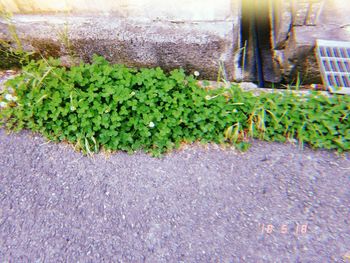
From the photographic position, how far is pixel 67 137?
223 cm

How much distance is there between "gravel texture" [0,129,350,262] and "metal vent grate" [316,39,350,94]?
741 mm

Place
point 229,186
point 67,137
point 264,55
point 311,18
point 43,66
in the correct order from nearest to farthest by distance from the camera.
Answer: point 229,186
point 67,137
point 43,66
point 311,18
point 264,55

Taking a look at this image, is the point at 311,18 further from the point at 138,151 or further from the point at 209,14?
the point at 138,151

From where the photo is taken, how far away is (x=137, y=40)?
2.43m

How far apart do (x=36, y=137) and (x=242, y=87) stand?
206cm

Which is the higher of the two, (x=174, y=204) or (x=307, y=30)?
(x=307, y=30)

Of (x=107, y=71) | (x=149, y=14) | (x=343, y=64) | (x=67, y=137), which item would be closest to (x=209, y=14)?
(x=149, y=14)

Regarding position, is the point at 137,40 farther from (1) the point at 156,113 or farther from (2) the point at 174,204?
(2) the point at 174,204

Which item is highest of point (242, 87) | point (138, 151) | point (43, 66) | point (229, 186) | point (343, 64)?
point (43, 66)

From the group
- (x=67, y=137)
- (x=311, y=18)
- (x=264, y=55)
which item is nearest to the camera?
(x=67, y=137)

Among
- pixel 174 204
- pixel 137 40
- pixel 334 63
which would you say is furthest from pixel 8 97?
pixel 334 63

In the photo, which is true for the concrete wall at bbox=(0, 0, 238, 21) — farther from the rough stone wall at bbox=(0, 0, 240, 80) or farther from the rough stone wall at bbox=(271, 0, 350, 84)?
the rough stone wall at bbox=(271, 0, 350, 84)

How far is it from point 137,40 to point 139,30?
0.32 feet
